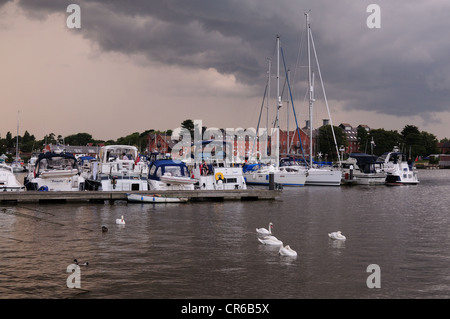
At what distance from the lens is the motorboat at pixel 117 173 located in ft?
141

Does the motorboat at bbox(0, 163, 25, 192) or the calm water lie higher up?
the motorboat at bbox(0, 163, 25, 192)

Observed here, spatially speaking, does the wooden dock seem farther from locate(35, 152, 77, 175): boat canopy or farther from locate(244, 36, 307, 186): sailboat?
locate(244, 36, 307, 186): sailboat

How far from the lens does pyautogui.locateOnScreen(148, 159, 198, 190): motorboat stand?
1661 inches

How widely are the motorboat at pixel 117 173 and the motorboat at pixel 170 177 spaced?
95 cm

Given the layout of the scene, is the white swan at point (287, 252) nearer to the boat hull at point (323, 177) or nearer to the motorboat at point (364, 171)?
the boat hull at point (323, 177)

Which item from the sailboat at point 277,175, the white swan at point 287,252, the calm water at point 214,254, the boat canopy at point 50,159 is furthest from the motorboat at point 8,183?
the sailboat at point 277,175

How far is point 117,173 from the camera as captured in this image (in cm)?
4491

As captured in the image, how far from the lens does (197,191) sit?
4206 cm

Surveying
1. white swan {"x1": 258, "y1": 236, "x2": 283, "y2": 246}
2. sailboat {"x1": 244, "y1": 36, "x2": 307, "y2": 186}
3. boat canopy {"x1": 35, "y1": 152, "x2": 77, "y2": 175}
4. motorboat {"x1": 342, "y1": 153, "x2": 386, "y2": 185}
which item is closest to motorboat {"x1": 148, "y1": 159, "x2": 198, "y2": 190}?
boat canopy {"x1": 35, "y1": 152, "x2": 77, "y2": 175}

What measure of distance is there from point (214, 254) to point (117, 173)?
2602 cm

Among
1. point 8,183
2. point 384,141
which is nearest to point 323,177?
point 8,183

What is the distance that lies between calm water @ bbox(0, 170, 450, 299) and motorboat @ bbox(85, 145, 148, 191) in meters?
6.93
